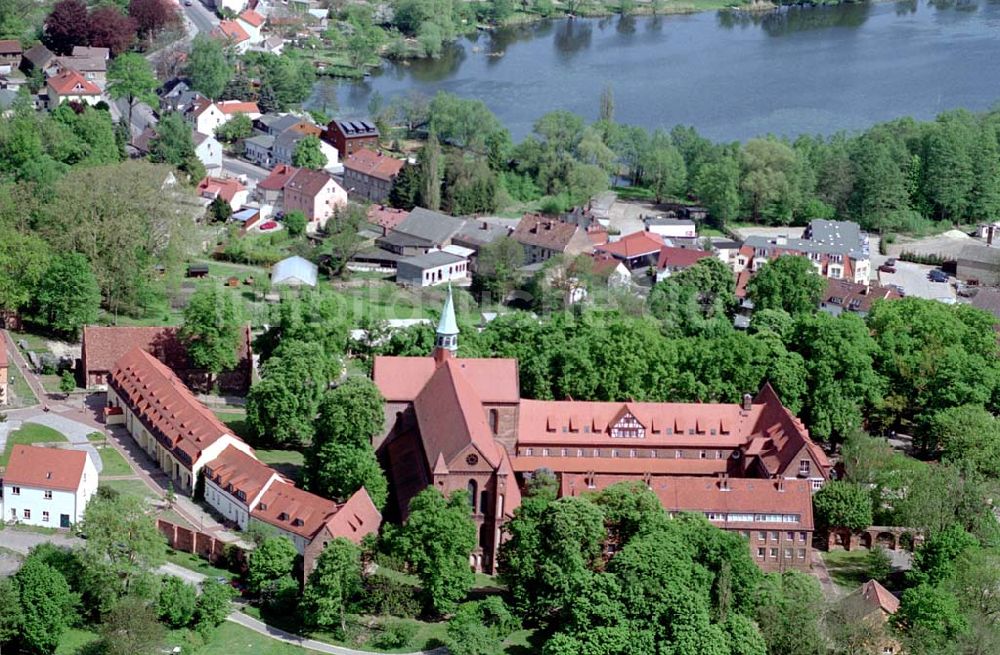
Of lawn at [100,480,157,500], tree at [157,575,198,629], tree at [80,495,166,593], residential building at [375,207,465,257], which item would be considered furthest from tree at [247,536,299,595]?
residential building at [375,207,465,257]

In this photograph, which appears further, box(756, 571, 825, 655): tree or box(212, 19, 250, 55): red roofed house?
box(212, 19, 250, 55): red roofed house

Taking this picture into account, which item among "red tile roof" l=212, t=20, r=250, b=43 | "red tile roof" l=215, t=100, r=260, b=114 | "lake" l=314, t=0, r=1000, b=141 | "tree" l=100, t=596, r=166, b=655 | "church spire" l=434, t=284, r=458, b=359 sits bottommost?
"lake" l=314, t=0, r=1000, b=141

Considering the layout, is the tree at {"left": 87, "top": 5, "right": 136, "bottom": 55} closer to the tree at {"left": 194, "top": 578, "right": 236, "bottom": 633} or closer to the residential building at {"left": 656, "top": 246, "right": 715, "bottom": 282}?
the residential building at {"left": 656, "top": 246, "right": 715, "bottom": 282}

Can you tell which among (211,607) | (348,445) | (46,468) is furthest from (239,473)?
(211,607)

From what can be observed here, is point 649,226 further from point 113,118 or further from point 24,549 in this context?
point 24,549

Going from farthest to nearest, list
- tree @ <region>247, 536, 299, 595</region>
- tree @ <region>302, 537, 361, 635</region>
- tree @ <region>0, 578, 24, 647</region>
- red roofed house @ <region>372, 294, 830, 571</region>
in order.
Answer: red roofed house @ <region>372, 294, 830, 571</region>
tree @ <region>247, 536, 299, 595</region>
tree @ <region>302, 537, 361, 635</region>
tree @ <region>0, 578, 24, 647</region>

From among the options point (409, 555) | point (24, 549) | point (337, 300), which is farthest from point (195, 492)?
point (337, 300)
